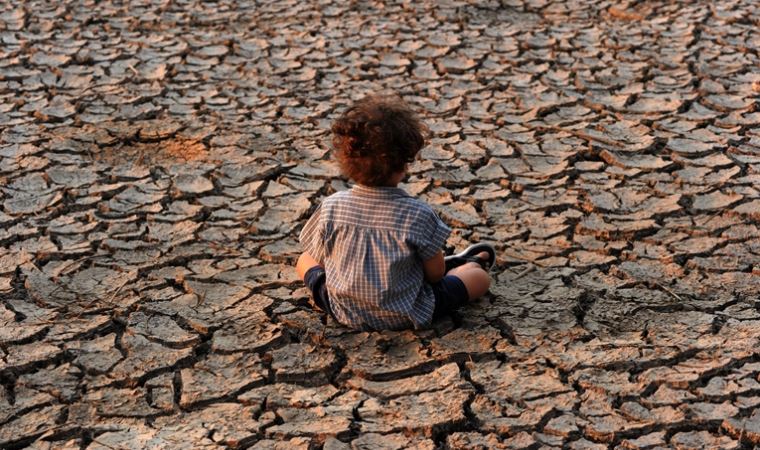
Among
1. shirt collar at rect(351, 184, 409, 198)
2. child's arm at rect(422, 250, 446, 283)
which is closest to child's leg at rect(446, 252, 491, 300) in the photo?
child's arm at rect(422, 250, 446, 283)

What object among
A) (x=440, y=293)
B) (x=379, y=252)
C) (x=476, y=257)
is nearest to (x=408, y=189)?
(x=476, y=257)

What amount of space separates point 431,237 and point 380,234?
0.15m

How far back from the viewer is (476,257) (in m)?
3.69

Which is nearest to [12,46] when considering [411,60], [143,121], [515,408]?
[143,121]

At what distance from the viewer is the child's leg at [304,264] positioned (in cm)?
354

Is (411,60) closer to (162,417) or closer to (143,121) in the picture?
(143,121)

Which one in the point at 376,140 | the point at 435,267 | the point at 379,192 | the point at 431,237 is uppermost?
the point at 376,140

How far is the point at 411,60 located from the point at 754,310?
2.88m

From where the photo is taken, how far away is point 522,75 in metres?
5.64

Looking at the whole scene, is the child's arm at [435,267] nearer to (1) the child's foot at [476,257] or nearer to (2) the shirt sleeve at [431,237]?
(2) the shirt sleeve at [431,237]

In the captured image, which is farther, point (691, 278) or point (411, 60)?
point (411, 60)

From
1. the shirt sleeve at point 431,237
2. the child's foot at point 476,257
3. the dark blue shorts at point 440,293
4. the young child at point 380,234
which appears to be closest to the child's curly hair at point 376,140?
the young child at point 380,234

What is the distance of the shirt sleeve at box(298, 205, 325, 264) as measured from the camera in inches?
132

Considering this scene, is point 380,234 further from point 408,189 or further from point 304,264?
point 408,189
